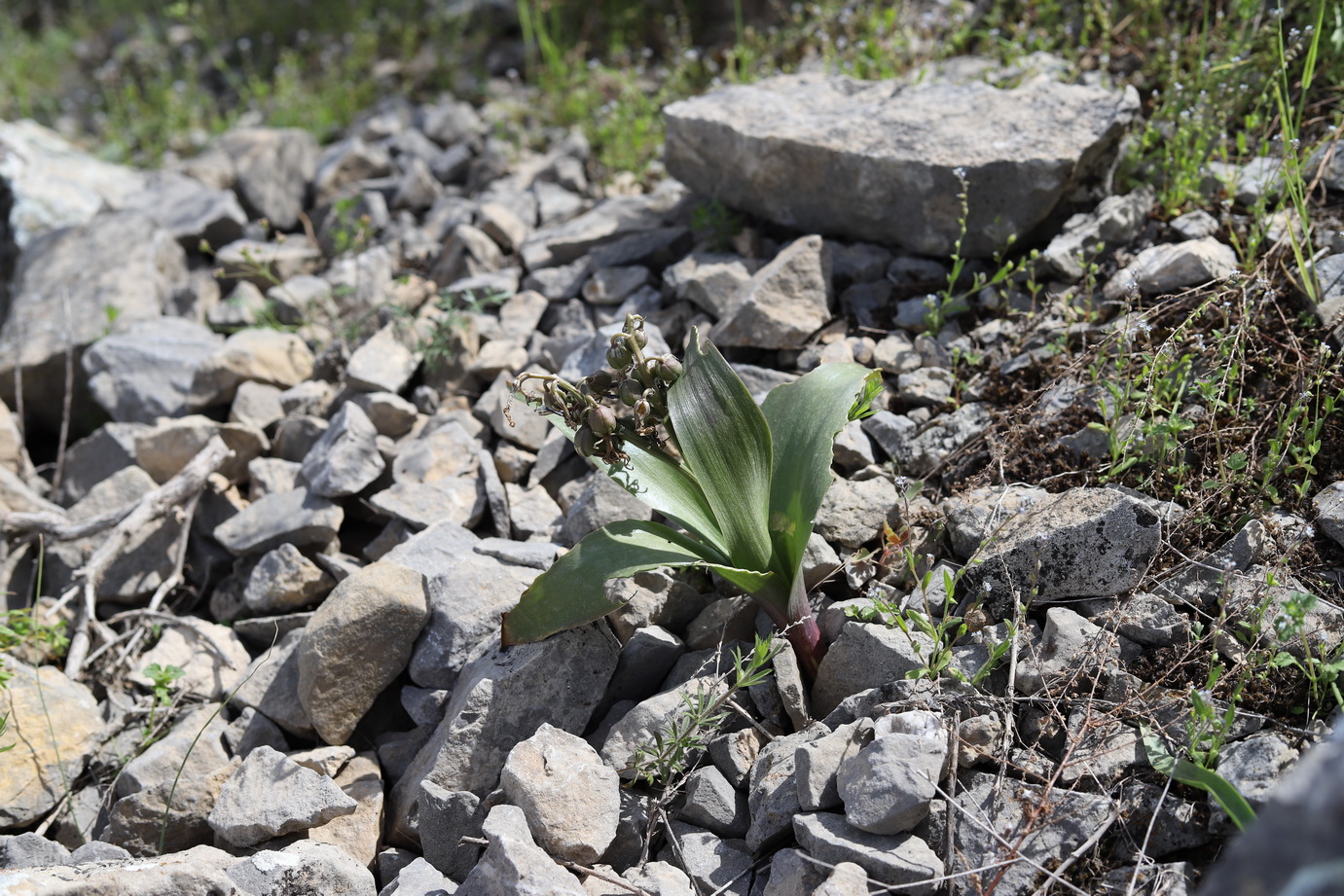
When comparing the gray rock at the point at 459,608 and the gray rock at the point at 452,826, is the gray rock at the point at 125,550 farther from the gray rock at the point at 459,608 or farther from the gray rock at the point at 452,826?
the gray rock at the point at 452,826

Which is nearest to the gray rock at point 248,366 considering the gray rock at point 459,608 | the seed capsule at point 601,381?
the gray rock at point 459,608

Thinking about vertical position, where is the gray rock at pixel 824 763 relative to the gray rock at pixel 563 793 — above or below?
above

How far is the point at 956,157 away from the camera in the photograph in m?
3.49

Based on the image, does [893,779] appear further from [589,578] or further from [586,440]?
[586,440]

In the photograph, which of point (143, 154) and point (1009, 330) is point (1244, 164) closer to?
point (1009, 330)

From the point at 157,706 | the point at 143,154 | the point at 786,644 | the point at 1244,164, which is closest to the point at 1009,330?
the point at 1244,164

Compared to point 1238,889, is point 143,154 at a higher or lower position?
lower

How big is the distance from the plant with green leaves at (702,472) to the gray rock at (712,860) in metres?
0.50

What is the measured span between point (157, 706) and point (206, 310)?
7.33ft

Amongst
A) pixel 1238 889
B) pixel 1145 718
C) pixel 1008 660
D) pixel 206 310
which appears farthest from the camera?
pixel 206 310

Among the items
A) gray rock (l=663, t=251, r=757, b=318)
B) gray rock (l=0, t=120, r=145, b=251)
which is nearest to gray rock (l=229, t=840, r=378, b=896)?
gray rock (l=663, t=251, r=757, b=318)

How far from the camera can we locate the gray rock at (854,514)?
2.79m

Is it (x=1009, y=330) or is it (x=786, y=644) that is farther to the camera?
(x=1009, y=330)

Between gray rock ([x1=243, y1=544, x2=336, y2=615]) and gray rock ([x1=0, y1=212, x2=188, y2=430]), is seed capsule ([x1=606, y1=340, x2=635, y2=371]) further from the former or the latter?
gray rock ([x1=0, y1=212, x2=188, y2=430])
